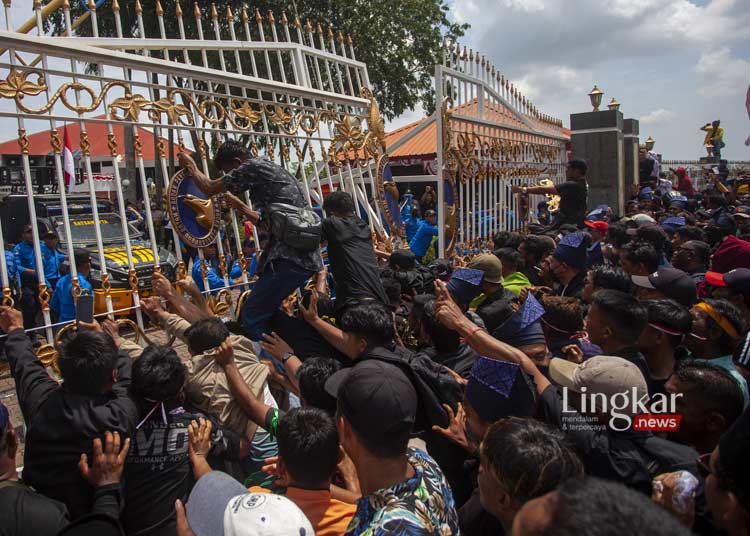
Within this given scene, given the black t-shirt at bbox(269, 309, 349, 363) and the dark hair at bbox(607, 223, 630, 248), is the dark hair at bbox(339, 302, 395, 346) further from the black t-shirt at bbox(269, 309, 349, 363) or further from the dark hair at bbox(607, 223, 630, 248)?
the dark hair at bbox(607, 223, 630, 248)

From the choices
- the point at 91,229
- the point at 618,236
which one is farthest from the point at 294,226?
the point at 91,229

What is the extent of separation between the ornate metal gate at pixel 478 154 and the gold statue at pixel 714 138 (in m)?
15.3

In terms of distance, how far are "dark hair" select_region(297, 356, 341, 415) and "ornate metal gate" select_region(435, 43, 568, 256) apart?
13.1 feet

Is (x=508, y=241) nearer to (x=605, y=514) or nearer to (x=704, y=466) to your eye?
(x=704, y=466)

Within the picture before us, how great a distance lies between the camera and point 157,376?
2307mm

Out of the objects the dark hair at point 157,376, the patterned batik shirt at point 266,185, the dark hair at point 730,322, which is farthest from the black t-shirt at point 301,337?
the dark hair at point 730,322

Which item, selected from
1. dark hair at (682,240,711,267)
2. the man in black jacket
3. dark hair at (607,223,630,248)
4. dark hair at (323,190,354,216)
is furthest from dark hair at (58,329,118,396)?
dark hair at (607,223,630,248)

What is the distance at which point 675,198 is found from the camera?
10164 millimetres

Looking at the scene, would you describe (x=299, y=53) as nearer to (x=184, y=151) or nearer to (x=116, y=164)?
(x=184, y=151)

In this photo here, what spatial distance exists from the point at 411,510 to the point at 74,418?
1365 mm

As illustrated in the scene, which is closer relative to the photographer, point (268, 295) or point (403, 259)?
point (268, 295)

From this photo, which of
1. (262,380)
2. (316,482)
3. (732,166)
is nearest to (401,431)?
(316,482)

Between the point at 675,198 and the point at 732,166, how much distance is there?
1488cm

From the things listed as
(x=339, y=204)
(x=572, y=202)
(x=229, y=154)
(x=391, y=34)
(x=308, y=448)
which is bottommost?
(x=308, y=448)
